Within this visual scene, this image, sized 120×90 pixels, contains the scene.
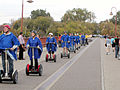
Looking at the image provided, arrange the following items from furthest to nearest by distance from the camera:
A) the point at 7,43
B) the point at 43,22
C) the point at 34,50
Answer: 1. the point at 43,22
2. the point at 34,50
3. the point at 7,43

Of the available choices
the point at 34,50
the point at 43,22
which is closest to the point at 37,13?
the point at 43,22

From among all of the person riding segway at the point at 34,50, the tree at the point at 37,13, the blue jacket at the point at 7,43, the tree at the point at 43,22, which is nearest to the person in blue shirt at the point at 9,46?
the blue jacket at the point at 7,43

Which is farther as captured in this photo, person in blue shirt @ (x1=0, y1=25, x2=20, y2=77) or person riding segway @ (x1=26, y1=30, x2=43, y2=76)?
person riding segway @ (x1=26, y1=30, x2=43, y2=76)

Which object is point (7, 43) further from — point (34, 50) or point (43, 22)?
point (43, 22)

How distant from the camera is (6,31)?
1064 centimetres

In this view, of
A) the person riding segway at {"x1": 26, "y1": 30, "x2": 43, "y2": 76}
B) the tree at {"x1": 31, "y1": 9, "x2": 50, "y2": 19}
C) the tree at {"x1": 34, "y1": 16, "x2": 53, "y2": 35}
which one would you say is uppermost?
the tree at {"x1": 31, "y1": 9, "x2": 50, "y2": 19}

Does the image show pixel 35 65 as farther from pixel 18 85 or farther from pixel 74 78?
pixel 18 85

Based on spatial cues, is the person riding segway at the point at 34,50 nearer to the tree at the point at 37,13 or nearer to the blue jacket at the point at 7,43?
the blue jacket at the point at 7,43

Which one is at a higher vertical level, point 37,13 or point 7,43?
point 37,13

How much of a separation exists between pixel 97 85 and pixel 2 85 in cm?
302

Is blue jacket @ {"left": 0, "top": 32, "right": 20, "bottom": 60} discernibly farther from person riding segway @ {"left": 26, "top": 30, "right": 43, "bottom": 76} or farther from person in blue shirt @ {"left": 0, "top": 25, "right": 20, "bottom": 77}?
person riding segway @ {"left": 26, "top": 30, "right": 43, "bottom": 76}

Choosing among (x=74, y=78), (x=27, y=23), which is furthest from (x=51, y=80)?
(x=27, y=23)

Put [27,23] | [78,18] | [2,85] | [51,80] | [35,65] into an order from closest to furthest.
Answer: [2,85], [51,80], [35,65], [78,18], [27,23]

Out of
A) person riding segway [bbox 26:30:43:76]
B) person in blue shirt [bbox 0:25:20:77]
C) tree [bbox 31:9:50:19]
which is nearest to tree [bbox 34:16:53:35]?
tree [bbox 31:9:50:19]
